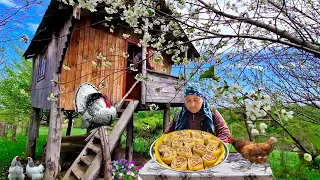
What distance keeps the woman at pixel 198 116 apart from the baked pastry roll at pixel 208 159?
2.88 feet

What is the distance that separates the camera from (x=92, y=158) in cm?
695

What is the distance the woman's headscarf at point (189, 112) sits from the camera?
355cm

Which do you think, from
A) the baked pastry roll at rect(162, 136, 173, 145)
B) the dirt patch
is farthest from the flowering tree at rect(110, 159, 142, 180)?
the dirt patch

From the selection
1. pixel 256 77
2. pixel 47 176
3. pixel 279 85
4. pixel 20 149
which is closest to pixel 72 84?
pixel 47 176

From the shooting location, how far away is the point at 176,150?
2760 mm

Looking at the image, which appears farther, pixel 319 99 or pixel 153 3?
pixel 319 99

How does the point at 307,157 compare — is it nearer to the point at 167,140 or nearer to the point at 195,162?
the point at 195,162

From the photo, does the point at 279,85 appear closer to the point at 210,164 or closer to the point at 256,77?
the point at 256,77

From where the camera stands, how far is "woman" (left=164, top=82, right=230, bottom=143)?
3.55 metres

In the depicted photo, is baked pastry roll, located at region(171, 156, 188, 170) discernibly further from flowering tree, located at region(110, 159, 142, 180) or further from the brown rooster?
flowering tree, located at region(110, 159, 142, 180)

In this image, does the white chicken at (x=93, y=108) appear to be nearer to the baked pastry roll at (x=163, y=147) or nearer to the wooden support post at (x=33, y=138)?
the baked pastry roll at (x=163, y=147)

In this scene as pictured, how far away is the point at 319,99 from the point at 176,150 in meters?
2.60

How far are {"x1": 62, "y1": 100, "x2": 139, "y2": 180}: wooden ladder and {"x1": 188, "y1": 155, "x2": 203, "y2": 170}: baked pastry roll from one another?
4115 millimetres

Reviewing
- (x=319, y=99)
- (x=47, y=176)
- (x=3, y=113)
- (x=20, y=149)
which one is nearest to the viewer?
(x=319, y=99)
